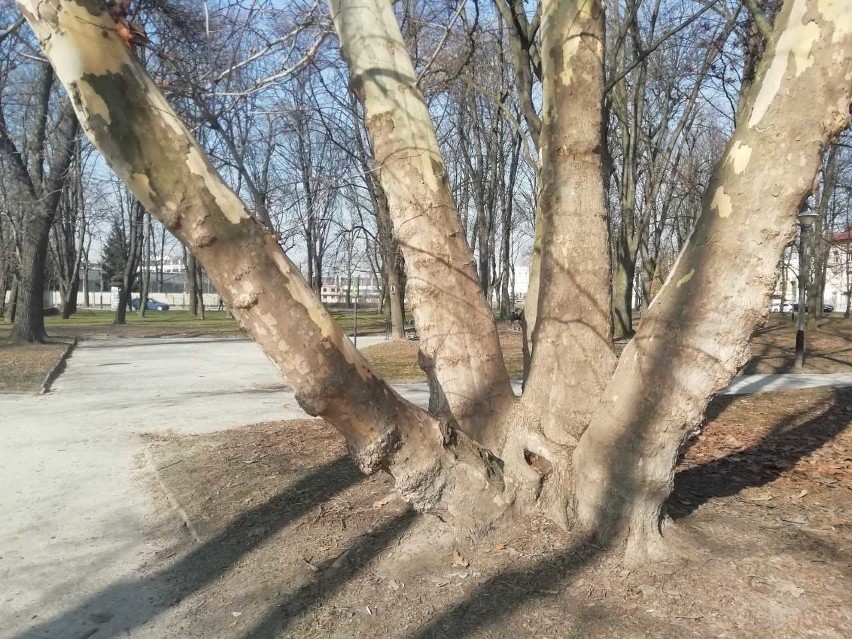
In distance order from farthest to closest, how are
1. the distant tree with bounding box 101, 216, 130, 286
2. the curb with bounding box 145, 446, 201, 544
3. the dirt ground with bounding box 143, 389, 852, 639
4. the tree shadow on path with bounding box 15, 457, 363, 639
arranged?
the distant tree with bounding box 101, 216, 130, 286
the curb with bounding box 145, 446, 201, 544
the tree shadow on path with bounding box 15, 457, 363, 639
the dirt ground with bounding box 143, 389, 852, 639

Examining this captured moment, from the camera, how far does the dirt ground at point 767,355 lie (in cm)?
1272

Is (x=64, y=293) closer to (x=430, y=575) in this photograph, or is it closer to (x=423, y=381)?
(x=423, y=381)

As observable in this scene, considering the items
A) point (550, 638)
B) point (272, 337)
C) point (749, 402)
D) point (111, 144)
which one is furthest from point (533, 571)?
point (749, 402)

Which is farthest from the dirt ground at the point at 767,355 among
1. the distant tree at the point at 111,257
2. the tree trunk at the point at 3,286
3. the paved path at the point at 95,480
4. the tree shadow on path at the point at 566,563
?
the distant tree at the point at 111,257

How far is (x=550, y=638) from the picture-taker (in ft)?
9.58

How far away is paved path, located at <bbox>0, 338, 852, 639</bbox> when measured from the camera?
11.8 ft

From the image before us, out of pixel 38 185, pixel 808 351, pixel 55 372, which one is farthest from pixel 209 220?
pixel 38 185

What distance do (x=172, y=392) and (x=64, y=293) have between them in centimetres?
3480

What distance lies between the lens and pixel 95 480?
581 cm

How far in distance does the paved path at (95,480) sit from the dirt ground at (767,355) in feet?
3.63

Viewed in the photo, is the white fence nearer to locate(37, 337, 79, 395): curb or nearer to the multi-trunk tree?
locate(37, 337, 79, 395): curb

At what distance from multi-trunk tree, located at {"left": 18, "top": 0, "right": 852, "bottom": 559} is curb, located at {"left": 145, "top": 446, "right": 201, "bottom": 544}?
1.83 metres

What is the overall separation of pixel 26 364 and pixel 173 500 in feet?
34.1

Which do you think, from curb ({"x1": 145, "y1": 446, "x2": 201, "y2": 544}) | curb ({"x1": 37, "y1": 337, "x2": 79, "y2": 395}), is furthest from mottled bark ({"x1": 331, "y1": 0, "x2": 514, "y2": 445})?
curb ({"x1": 37, "y1": 337, "x2": 79, "y2": 395})
